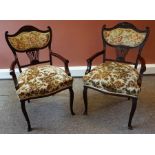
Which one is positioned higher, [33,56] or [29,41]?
[29,41]

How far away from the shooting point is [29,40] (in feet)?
7.57

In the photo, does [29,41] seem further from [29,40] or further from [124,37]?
[124,37]

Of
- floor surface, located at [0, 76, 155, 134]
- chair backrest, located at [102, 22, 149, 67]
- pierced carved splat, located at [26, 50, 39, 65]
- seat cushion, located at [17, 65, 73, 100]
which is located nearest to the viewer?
seat cushion, located at [17, 65, 73, 100]

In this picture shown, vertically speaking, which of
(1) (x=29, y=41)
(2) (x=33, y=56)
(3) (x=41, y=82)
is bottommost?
(3) (x=41, y=82)

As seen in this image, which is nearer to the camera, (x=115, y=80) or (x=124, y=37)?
(x=115, y=80)

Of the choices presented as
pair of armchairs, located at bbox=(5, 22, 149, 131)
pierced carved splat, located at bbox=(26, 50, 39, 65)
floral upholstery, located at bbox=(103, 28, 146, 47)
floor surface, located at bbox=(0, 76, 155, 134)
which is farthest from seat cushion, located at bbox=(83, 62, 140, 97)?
pierced carved splat, located at bbox=(26, 50, 39, 65)

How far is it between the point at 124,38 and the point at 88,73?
0.55 metres

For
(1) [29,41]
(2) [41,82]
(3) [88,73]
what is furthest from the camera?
(1) [29,41]

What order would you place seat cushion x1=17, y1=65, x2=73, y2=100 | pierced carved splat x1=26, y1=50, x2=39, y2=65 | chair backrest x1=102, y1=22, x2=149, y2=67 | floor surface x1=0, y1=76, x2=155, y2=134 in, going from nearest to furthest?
seat cushion x1=17, y1=65, x2=73, y2=100, floor surface x1=0, y1=76, x2=155, y2=134, chair backrest x1=102, y1=22, x2=149, y2=67, pierced carved splat x1=26, y1=50, x2=39, y2=65

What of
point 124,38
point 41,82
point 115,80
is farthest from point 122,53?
point 41,82

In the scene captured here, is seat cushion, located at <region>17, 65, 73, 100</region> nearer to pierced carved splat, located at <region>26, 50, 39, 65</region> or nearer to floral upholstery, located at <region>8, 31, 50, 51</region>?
pierced carved splat, located at <region>26, 50, 39, 65</region>

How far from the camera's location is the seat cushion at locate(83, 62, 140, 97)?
6.61 feet
